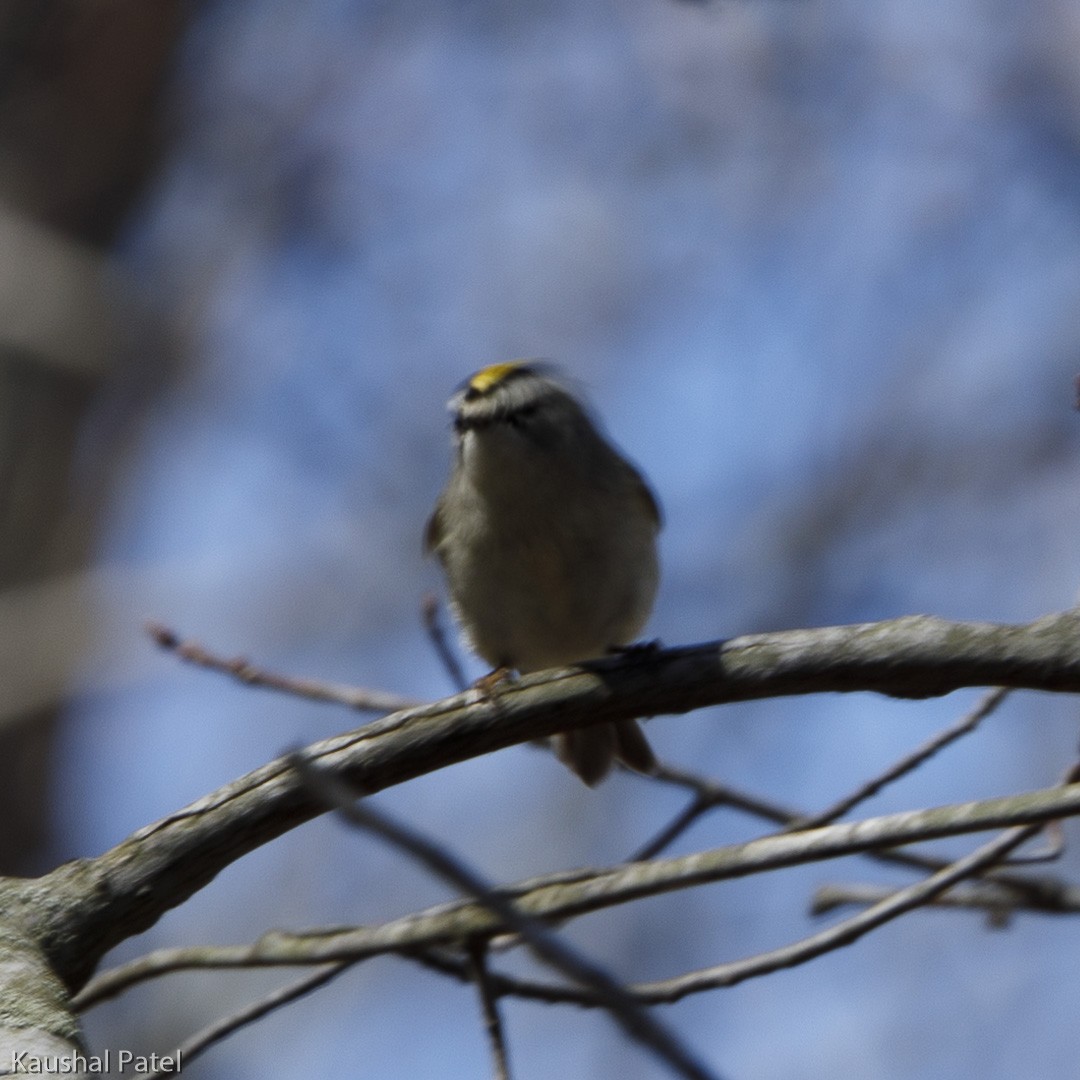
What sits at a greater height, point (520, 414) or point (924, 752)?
point (520, 414)

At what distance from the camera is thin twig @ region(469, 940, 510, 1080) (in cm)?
225

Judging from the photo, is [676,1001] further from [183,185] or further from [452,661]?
[183,185]

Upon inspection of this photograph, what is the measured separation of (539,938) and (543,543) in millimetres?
2439

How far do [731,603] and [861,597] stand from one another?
645 millimetres

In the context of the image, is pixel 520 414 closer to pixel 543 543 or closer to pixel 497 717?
pixel 543 543

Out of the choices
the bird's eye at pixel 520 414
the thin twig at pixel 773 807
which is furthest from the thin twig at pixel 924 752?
the bird's eye at pixel 520 414

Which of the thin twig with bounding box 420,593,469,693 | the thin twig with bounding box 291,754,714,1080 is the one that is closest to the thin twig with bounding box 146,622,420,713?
the thin twig with bounding box 420,593,469,693

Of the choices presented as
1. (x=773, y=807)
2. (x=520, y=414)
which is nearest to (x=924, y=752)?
(x=773, y=807)

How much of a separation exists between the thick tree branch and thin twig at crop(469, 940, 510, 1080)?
431 millimetres

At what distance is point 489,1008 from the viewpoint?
2.37 m

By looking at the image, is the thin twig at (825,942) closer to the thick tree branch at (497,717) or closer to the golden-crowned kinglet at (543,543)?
the thick tree branch at (497,717)

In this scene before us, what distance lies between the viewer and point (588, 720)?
7.38 feet

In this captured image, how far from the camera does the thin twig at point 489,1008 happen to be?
2246 millimetres

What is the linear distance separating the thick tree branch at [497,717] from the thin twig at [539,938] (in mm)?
879
